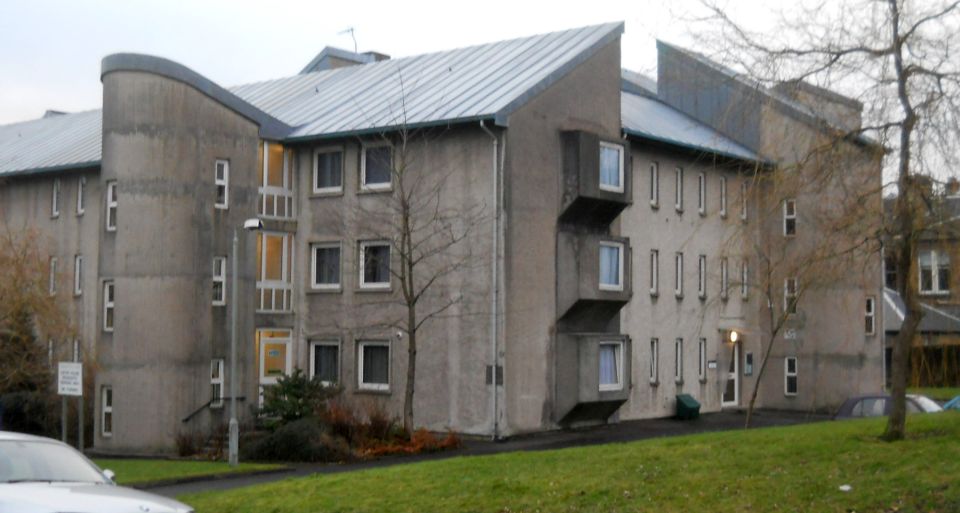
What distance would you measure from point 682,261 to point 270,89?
1610 centimetres

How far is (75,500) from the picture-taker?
39.8 feet

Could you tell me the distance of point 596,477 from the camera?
17172 mm

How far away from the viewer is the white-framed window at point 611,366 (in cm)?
3653

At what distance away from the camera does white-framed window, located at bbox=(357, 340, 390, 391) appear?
117 feet

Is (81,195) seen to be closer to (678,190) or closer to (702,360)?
(678,190)

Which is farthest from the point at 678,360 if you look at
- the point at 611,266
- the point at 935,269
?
the point at 935,269

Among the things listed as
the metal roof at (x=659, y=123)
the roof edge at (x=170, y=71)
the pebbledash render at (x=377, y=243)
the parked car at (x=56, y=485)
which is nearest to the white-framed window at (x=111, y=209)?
the pebbledash render at (x=377, y=243)

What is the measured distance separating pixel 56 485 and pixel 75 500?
887 mm

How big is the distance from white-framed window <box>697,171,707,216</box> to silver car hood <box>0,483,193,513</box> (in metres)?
33.0

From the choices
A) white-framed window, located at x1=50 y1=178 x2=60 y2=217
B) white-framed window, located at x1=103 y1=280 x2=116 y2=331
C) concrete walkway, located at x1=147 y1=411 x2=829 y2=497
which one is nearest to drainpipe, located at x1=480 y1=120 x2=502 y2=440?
concrete walkway, located at x1=147 y1=411 x2=829 y2=497

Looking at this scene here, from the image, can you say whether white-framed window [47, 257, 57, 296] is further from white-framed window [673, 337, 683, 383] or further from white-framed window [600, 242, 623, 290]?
white-framed window [673, 337, 683, 383]

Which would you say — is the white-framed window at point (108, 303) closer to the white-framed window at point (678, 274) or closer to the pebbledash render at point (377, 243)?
the pebbledash render at point (377, 243)

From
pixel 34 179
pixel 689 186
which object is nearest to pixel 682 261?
pixel 689 186

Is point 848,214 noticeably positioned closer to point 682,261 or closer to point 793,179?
point 793,179
